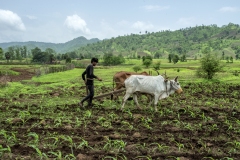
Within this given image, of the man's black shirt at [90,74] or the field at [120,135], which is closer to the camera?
the field at [120,135]

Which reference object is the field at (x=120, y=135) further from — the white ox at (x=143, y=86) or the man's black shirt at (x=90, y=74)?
the man's black shirt at (x=90, y=74)

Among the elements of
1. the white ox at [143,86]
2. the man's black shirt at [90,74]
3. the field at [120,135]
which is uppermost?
the man's black shirt at [90,74]

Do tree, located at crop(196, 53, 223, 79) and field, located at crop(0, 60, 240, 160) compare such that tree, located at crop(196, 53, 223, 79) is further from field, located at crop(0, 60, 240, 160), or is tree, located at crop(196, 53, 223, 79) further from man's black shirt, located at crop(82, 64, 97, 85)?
man's black shirt, located at crop(82, 64, 97, 85)

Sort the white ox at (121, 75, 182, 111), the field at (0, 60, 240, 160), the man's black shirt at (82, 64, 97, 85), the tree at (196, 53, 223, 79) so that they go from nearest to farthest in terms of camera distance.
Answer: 1. the field at (0, 60, 240, 160)
2. the white ox at (121, 75, 182, 111)
3. the man's black shirt at (82, 64, 97, 85)
4. the tree at (196, 53, 223, 79)

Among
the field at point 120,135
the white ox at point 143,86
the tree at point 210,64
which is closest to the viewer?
the field at point 120,135

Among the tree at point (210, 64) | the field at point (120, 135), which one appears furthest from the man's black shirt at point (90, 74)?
the tree at point (210, 64)

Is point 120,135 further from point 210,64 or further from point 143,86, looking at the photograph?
point 210,64

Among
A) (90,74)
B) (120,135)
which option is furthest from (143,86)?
(120,135)

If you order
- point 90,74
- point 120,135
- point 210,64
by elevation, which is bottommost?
point 120,135

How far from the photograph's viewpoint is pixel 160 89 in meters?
9.98

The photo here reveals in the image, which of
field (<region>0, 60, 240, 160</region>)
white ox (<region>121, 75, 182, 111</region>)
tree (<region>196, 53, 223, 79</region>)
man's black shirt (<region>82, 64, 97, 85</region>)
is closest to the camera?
field (<region>0, 60, 240, 160</region>)

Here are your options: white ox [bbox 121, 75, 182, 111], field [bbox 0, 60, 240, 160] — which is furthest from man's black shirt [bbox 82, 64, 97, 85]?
white ox [bbox 121, 75, 182, 111]

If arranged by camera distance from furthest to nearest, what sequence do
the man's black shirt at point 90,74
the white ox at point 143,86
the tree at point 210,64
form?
the tree at point 210,64, the man's black shirt at point 90,74, the white ox at point 143,86

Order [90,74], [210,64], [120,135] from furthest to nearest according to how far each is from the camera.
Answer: [210,64]
[90,74]
[120,135]
